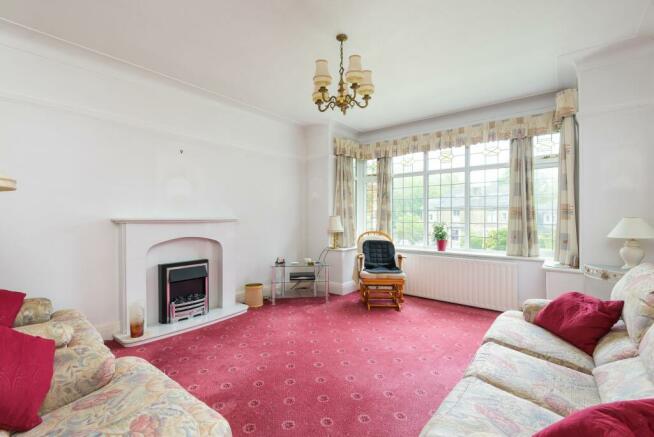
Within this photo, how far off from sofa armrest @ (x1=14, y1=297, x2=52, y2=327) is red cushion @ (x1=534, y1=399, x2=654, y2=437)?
9.99 feet

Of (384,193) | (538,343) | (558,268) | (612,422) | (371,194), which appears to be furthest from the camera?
(371,194)

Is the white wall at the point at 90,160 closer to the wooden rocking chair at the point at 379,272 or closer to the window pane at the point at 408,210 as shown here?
the wooden rocking chair at the point at 379,272

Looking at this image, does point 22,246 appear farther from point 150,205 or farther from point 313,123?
point 313,123

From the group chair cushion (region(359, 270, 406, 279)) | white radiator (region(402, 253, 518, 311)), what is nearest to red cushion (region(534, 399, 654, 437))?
chair cushion (region(359, 270, 406, 279))

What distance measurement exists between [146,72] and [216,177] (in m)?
1.40

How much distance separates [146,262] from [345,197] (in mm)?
3124

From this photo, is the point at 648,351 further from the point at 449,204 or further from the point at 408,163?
the point at 408,163

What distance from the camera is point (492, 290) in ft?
13.7

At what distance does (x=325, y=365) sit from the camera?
270 centimetres

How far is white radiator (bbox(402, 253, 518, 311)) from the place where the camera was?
4090mm

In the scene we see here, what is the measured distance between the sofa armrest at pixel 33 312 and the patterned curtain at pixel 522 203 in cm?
496

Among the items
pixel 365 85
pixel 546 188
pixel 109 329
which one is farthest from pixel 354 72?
pixel 109 329

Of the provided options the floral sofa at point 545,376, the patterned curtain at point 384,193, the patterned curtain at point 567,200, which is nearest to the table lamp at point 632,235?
the patterned curtain at point 567,200

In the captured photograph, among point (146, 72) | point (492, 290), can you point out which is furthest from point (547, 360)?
point (146, 72)
